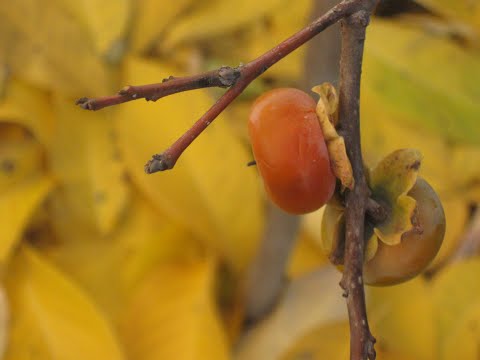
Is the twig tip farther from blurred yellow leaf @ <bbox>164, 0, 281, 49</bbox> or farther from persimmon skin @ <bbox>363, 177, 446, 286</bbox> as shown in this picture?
blurred yellow leaf @ <bbox>164, 0, 281, 49</bbox>

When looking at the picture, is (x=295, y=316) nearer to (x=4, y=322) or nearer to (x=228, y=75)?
(x=4, y=322)

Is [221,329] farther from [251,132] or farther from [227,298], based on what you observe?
[251,132]

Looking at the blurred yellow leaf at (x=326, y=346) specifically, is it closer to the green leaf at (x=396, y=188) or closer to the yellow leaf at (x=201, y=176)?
the yellow leaf at (x=201, y=176)

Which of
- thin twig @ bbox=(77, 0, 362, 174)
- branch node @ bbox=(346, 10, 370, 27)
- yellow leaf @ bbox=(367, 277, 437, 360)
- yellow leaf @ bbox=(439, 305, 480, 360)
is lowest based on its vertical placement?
yellow leaf @ bbox=(439, 305, 480, 360)

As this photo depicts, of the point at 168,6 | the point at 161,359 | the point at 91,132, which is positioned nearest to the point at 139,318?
the point at 161,359

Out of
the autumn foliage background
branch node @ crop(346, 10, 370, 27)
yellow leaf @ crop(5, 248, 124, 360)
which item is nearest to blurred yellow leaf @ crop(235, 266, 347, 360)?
the autumn foliage background

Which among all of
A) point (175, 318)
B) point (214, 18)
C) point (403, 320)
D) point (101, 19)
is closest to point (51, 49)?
point (101, 19)
